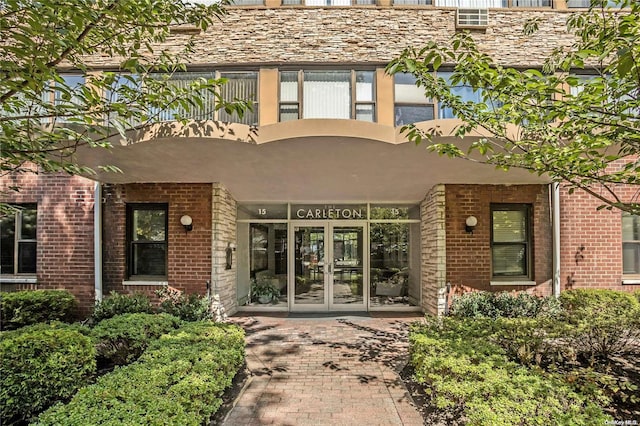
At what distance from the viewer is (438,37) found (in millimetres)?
8406

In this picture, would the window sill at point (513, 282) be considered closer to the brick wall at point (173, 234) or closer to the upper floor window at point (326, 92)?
the upper floor window at point (326, 92)

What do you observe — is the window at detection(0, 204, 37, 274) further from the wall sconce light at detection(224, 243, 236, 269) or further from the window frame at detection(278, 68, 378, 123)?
the window frame at detection(278, 68, 378, 123)

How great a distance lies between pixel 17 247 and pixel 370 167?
26.2 ft

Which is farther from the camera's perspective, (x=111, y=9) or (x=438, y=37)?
(x=438, y=37)

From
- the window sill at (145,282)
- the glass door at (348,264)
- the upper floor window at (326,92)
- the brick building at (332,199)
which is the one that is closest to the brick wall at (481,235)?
the brick building at (332,199)

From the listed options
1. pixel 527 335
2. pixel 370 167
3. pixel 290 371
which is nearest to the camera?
pixel 527 335

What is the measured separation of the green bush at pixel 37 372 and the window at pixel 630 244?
10.1 m

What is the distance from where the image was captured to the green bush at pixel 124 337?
4816mm

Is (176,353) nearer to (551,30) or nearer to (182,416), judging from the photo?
(182,416)

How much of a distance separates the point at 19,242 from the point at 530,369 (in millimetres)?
9991

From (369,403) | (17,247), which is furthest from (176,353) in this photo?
(17,247)

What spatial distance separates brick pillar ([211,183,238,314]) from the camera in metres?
7.68

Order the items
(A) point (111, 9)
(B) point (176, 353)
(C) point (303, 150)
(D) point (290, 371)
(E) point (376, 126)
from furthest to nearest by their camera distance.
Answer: (C) point (303, 150) → (E) point (376, 126) → (D) point (290, 371) → (B) point (176, 353) → (A) point (111, 9)

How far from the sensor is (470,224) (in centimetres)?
772
